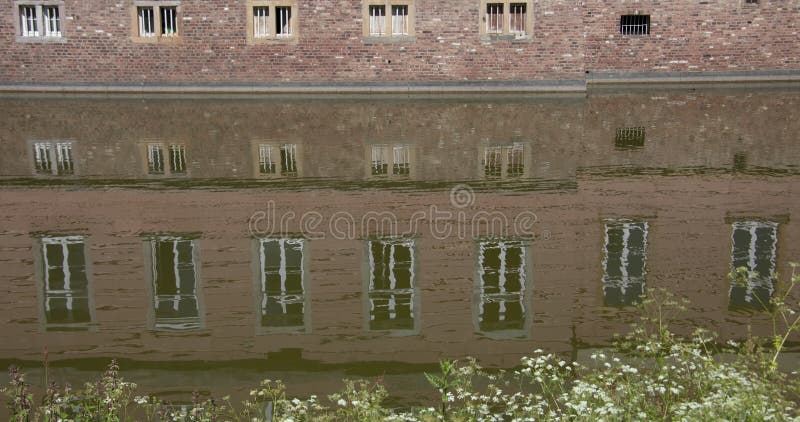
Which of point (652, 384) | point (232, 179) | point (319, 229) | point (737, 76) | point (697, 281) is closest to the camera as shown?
point (652, 384)

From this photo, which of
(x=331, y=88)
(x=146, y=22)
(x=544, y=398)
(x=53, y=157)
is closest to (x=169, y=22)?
(x=146, y=22)

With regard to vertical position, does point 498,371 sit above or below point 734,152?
below

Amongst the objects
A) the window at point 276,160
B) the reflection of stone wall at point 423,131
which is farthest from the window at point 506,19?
the window at point 276,160

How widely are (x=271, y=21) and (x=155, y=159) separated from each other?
11.5 metres

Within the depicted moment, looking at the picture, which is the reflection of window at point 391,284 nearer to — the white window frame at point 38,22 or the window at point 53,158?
the window at point 53,158

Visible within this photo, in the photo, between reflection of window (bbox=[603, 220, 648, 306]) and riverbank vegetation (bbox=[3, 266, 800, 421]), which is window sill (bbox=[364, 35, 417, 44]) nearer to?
reflection of window (bbox=[603, 220, 648, 306])

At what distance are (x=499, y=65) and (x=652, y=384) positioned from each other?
64.9 ft

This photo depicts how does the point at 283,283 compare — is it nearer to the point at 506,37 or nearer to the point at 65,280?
the point at 65,280

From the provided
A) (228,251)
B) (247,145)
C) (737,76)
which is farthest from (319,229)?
(737,76)

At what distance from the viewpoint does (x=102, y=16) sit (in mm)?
24125

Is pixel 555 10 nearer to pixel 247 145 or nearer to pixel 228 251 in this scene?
pixel 247 145

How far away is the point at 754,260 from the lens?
8.10m

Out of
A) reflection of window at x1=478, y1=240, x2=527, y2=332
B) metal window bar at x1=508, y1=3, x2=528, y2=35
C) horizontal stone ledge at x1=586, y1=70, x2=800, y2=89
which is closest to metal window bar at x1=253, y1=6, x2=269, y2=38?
metal window bar at x1=508, y1=3, x2=528, y2=35

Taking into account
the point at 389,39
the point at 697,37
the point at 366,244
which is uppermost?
the point at 697,37
